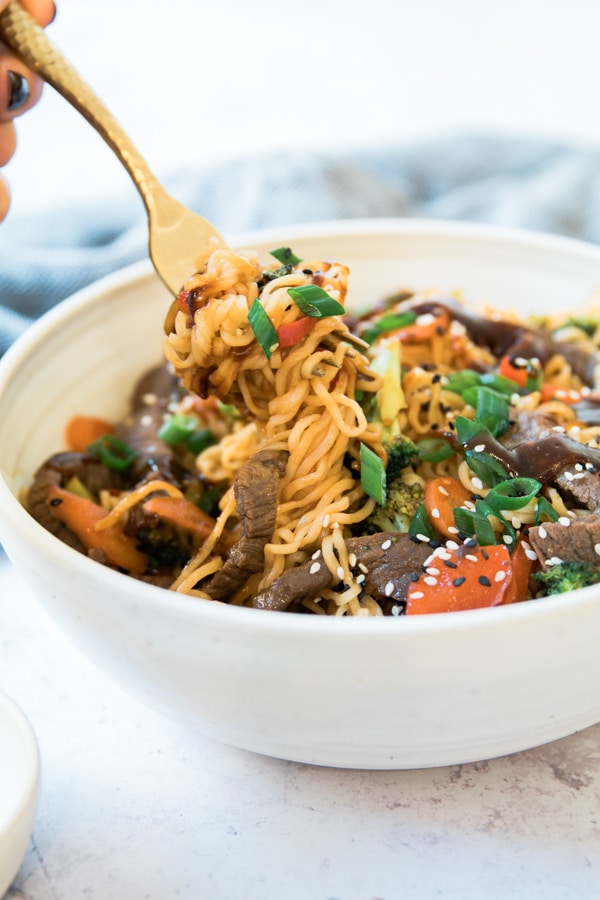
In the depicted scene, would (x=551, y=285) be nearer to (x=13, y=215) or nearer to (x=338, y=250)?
(x=338, y=250)

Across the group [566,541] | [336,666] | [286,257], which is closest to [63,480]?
[286,257]

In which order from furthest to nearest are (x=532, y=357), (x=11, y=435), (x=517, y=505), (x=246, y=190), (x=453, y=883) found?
(x=246, y=190) → (x=532, y=357) → (x=11, y=435) → (x=517, y=505) → (x=453, y=883)

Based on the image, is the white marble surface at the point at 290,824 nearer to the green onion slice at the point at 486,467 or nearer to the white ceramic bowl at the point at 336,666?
the white ceramic bowl at the point at 336,666

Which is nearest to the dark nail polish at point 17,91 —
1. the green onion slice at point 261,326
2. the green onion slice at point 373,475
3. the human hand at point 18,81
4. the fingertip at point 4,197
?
the human hand at point 18,81

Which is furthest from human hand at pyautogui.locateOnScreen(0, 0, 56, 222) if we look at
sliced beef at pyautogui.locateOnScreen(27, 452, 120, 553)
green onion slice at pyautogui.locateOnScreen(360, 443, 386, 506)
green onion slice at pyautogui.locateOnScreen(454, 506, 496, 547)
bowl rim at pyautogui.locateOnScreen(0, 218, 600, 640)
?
green onion slice at pyautogui.locateOnScreen(454, 506, 496, 547)

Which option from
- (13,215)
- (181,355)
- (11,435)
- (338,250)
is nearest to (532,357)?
(338,250)

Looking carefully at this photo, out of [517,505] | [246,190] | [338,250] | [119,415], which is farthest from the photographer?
[246,190]

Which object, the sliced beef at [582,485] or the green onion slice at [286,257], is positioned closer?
the sliced beef at [582,485]
